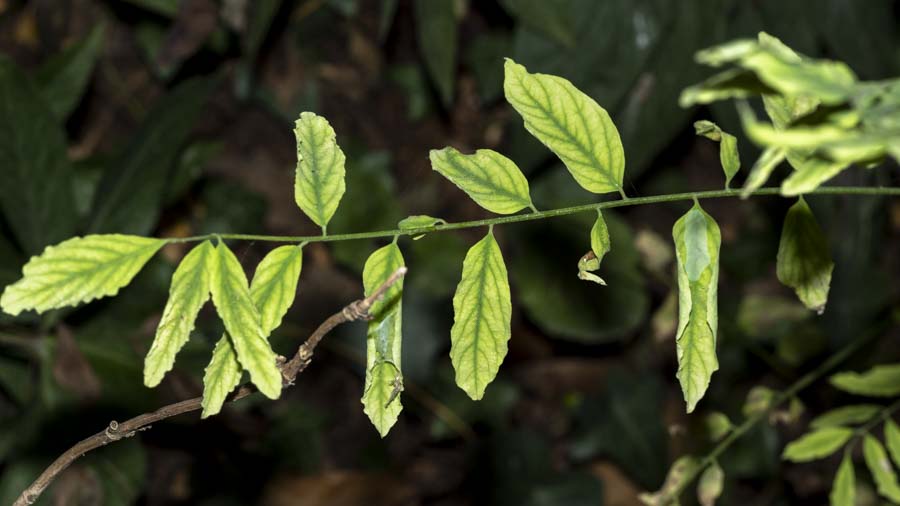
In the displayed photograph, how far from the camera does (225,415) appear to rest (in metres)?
2.37

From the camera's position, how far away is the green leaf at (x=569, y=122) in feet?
2.80

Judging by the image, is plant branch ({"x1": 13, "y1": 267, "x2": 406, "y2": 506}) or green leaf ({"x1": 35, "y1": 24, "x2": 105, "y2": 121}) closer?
plant branch ({"x1": 13, "y1": 267, "x2": 406, "y2": 506})

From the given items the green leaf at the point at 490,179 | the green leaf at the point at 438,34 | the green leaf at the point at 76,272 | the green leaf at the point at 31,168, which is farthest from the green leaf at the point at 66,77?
the green leaf at the point at 490,179

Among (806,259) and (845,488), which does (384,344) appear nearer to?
(806,259)

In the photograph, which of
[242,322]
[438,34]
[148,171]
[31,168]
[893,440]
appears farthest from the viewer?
[438,34]

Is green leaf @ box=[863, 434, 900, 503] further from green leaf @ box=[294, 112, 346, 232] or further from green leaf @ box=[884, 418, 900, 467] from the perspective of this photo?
green leaf @ box=[294, 112, 346, 232]

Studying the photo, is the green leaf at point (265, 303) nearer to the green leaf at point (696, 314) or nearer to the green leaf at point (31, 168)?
the green leaf at point (696, 314)

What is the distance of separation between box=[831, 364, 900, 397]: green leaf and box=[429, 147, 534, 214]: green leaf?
2.43 ft

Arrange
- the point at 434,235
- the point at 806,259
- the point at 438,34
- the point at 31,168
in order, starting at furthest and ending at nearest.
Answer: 1. the point at 434,235
2. the point at 438,34
3. the point at 31,168
4. the point at 806,259

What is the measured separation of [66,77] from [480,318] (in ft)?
5.82

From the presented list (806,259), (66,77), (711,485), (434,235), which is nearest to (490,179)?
(806,259)

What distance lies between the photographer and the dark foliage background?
2.13 m

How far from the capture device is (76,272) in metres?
0.83

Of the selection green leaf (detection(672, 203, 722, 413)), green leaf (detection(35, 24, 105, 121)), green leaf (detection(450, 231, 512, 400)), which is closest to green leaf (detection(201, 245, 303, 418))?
green leaf (detection(450, 231, 512, 400))
